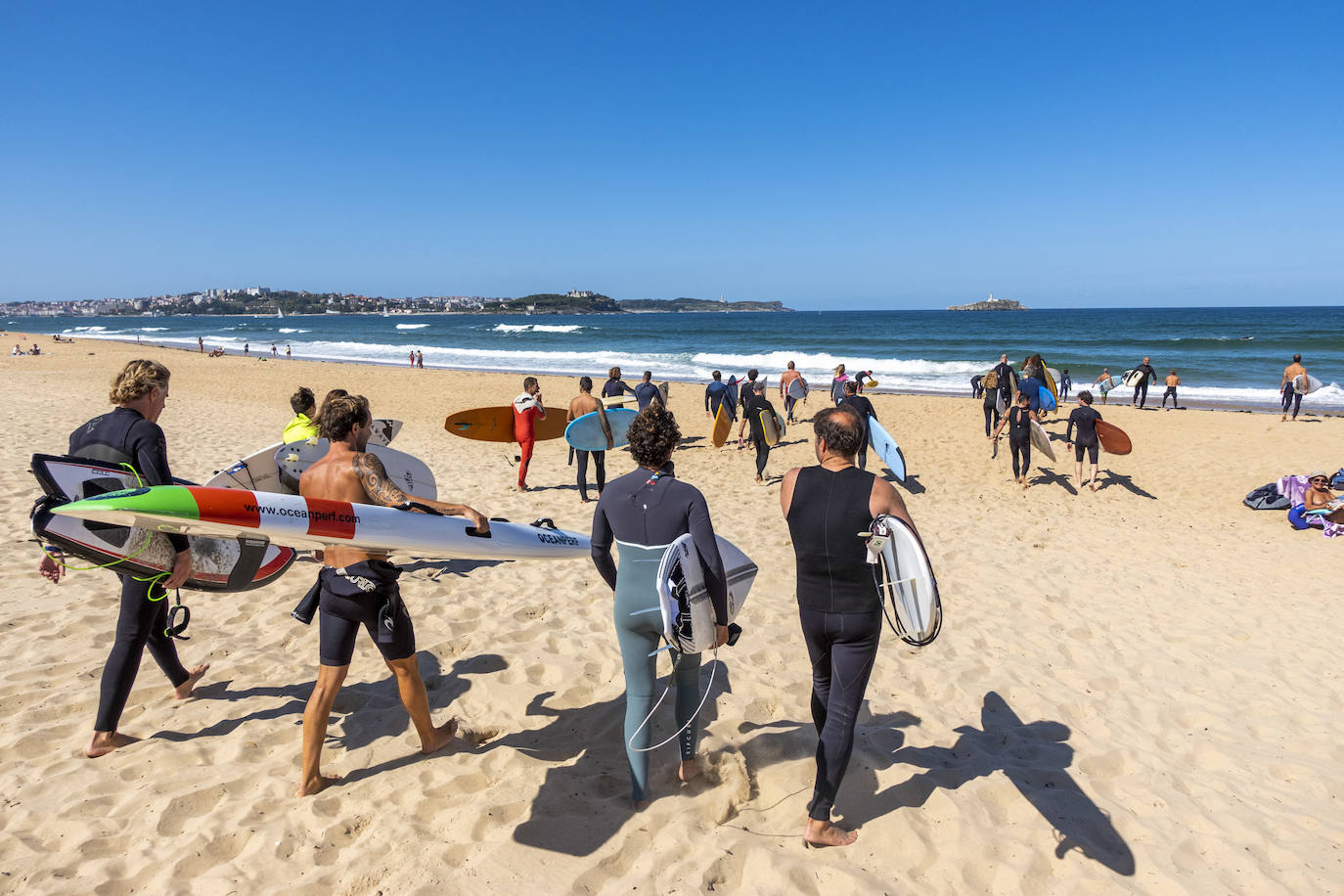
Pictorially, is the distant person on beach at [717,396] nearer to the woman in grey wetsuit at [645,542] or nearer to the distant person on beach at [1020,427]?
the distant person on beach at [1020,427]

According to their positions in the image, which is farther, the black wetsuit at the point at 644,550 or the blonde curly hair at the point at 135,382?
the blonde curly hair at the point at 135,382

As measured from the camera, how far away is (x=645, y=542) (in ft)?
8.72

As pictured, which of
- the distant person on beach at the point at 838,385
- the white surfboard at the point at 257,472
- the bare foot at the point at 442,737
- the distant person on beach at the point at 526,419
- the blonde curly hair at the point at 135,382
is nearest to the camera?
the blonde curly hair at the point at 135,382

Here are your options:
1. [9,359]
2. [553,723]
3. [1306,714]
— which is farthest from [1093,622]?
[9,359]

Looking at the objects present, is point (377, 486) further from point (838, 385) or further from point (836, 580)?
point (838, 385)

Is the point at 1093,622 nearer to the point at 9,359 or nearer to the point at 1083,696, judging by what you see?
the point at 1083,696

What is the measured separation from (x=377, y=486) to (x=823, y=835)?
90.9 inches

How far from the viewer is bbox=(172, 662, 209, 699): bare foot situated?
11.8ft

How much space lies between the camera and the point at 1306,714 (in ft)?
13.2

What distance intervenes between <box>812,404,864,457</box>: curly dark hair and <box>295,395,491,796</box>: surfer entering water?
1442mm

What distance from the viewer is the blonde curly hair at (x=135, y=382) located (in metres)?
3.02

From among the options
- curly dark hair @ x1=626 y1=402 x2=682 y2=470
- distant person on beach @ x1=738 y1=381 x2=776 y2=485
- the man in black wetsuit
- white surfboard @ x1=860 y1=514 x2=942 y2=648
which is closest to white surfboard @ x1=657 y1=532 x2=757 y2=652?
curly dark hair @ x1=626 y1=402 x2=682 y2=470

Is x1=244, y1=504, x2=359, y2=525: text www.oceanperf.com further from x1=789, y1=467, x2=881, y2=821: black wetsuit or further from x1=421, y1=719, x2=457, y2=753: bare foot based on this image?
x1=789, y1=467, x2=881, y2=821: black wetsuit

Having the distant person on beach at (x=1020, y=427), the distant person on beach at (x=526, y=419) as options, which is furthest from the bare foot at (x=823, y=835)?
the distant person on beach at (x=1020, y=427)
